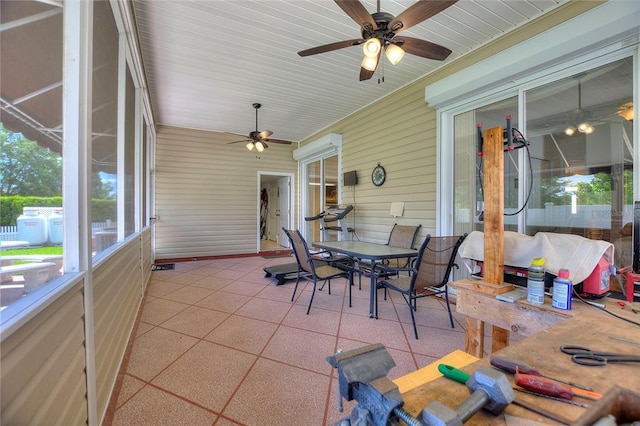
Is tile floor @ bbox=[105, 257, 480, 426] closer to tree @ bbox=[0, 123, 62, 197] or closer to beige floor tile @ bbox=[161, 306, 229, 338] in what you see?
beige floor tile @ bbox=[161, 306, 229, 338]

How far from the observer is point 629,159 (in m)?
2.27

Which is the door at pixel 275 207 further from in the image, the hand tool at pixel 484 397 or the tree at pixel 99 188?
the hand tool at pixel 484 397

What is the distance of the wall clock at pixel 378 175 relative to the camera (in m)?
4.71

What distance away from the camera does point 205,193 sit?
6.71 metres

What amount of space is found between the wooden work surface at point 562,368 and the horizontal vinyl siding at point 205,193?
6740mm

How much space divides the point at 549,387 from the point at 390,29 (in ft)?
8.06

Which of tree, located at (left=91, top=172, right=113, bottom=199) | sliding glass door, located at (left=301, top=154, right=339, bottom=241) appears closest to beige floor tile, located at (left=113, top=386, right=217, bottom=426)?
tree, located at (left=91, top=172, right=113, bottom=199)

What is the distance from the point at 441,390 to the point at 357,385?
0.25 metres

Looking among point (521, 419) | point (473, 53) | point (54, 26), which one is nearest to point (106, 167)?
point (54, 26)

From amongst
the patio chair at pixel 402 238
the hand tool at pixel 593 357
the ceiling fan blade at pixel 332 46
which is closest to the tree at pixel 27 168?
the hand tool at pixel 593 357

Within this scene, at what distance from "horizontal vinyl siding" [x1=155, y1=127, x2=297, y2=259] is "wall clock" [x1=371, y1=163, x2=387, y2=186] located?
11.1 feet

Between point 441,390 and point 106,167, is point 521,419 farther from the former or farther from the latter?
point 106,167

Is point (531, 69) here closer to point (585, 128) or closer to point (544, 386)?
point (585, 128)

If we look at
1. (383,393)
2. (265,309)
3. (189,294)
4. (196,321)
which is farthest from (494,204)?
(189,294)
